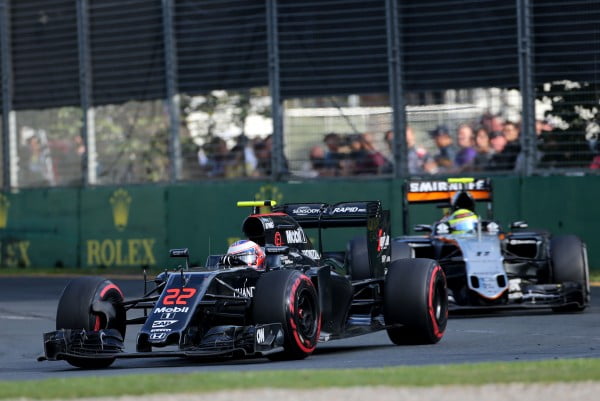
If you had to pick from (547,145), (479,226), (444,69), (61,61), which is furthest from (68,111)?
(479,226)

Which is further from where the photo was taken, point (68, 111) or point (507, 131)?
point (68, 111)

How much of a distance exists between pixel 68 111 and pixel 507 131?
28.8ft

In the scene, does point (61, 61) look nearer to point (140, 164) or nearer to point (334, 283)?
point (140, 164)

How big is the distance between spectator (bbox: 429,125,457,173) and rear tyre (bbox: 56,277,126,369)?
34.6 feet

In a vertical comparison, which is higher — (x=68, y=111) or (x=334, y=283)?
(x=68, y=111)

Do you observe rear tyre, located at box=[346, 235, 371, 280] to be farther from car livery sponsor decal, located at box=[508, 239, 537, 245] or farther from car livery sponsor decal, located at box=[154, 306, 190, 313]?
car livery sponsor decal, located at box=[154, 306, 190, 313]

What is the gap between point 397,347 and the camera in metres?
12.4

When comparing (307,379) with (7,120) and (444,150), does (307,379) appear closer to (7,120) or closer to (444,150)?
(444,150)

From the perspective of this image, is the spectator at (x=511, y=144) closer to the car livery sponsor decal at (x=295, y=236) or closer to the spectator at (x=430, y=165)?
the spectator at (x=430, y=165)

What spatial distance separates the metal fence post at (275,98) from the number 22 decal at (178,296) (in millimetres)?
11964

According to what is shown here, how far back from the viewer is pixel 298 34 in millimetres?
22875

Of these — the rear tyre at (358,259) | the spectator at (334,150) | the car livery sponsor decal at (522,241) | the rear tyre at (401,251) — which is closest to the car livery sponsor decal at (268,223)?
the rear tyre at (358,259)

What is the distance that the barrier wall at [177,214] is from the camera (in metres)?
20.4

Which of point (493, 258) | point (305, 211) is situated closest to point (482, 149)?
point (493, 258)
